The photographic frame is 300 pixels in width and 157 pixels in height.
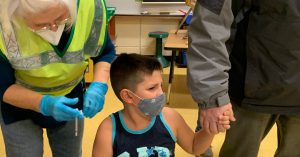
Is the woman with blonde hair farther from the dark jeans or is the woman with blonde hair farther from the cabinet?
the cabinet

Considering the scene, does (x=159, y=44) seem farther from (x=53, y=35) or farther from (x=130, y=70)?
(x=53, y=35)

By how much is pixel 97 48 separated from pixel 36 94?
1.00ft

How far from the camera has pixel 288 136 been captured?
1389 mm

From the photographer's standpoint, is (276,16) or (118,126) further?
(118,126)

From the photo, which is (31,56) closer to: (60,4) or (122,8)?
(60,4)

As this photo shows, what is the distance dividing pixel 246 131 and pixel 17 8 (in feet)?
3.23

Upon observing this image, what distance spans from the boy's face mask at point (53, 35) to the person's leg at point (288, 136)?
94cm

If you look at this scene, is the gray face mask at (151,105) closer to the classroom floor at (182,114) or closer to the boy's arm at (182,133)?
the boy's arm at (182,133)

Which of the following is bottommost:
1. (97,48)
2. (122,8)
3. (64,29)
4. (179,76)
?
(179,76)

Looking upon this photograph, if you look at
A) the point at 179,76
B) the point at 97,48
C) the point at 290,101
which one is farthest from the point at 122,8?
the point at 290,101

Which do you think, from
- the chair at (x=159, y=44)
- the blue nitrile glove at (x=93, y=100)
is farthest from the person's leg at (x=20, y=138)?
the chair at (x=159, y=44)

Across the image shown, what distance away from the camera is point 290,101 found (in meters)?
1.24

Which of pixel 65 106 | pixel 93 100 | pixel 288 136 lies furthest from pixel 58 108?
pixel 288 136

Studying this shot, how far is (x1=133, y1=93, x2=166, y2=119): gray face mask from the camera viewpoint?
4.02 ft
